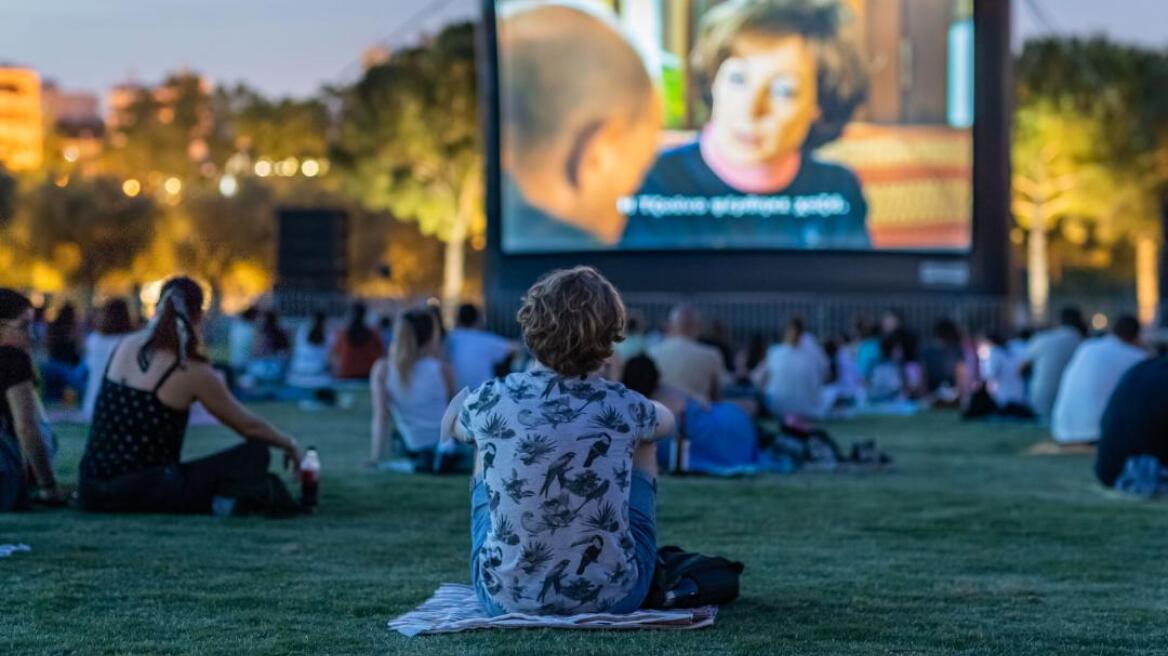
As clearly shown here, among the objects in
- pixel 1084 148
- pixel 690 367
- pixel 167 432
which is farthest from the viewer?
pixel 1084 148

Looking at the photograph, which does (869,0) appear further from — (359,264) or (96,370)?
(359,264)

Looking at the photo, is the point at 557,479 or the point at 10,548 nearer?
the point at 557,479

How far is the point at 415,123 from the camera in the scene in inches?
1811

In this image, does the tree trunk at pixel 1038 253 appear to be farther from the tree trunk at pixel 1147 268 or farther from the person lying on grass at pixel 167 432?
the person lying on grass at pixel 167 432

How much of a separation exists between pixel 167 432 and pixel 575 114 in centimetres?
1846

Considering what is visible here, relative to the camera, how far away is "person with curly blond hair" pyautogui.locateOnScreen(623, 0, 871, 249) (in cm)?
2588

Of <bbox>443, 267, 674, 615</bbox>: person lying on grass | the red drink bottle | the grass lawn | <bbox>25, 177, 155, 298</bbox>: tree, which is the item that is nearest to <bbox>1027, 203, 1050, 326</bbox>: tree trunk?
<bbox>25, 177, 155, 298</bbox>: tree

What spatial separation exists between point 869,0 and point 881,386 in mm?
6389

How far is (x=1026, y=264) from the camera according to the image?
53750 mm

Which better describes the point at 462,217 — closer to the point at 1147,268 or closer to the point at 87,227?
the point at 87,227

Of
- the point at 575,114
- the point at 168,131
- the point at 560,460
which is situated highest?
the point at 168,131

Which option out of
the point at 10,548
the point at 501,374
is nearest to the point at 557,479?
the point at 10,548

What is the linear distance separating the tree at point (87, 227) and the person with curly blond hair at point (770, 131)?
34.6 m

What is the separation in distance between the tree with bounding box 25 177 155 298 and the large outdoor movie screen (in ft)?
110
